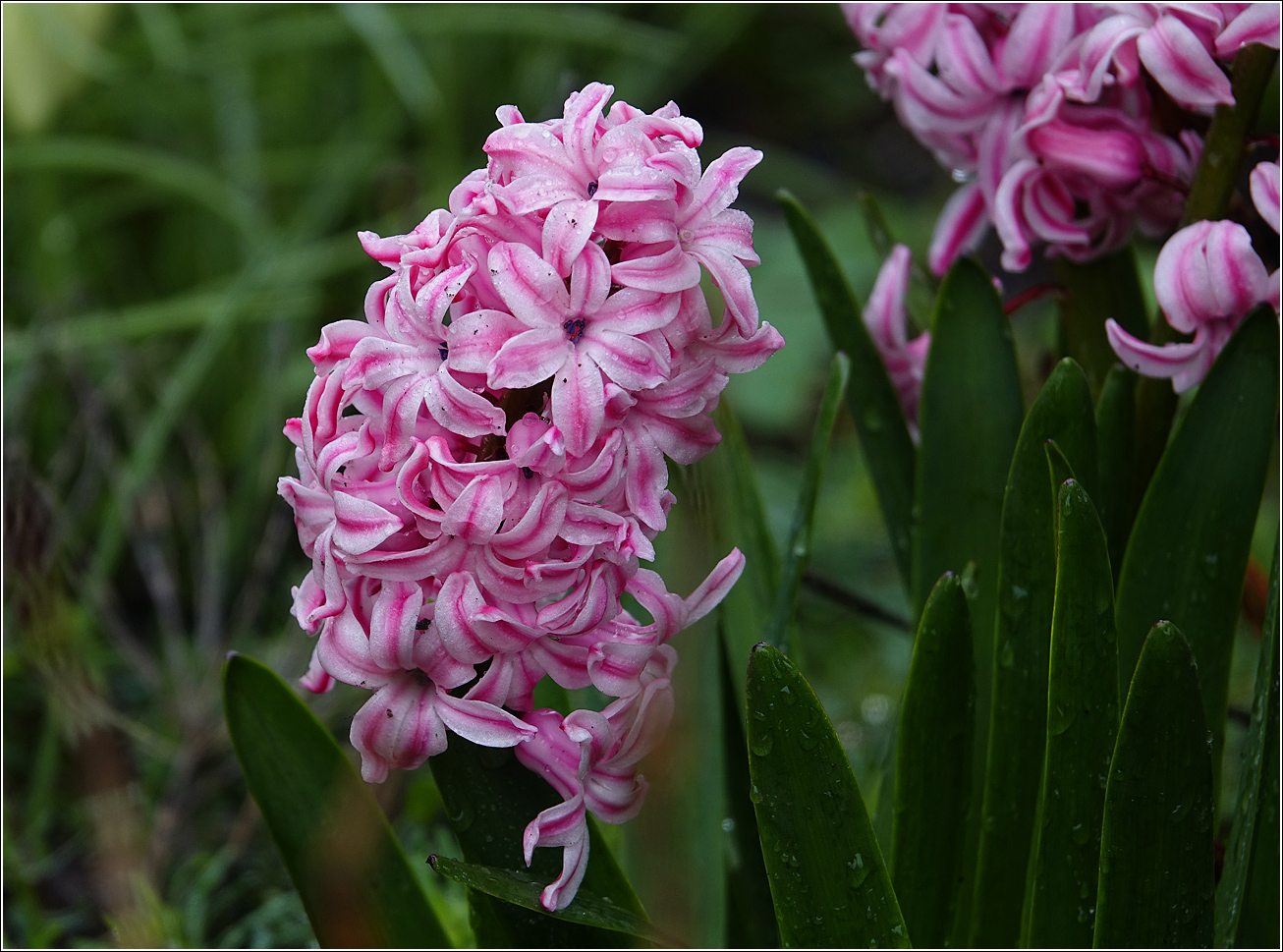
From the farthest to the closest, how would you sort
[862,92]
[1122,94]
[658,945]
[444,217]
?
[862,92]
[1122,94]
[658,945]
[444,217]

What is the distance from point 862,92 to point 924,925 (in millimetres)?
2649

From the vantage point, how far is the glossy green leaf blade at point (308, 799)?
25.2 inches

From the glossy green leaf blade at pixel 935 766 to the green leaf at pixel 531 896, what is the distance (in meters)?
0.17

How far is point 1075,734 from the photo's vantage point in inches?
24.2

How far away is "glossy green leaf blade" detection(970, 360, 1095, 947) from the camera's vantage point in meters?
0.68

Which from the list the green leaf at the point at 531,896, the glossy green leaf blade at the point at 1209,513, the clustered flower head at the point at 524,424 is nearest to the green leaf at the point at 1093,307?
the glossy green leaf blade at the point at 1209,513

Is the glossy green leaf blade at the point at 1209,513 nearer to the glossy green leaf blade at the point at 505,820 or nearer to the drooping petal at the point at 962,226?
the drooping petal at the point at 962,226

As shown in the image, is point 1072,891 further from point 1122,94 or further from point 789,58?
point 789,58

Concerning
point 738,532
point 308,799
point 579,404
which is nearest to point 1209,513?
point 738,532

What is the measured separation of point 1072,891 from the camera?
2.15ft

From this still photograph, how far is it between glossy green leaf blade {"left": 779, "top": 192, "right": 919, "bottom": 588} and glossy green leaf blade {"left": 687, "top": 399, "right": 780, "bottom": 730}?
0.32ft

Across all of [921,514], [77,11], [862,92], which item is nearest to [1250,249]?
[921,514]

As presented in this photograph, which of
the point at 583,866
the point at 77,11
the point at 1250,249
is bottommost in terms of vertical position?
the point at 583,866

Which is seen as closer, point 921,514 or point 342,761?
point 342,761
